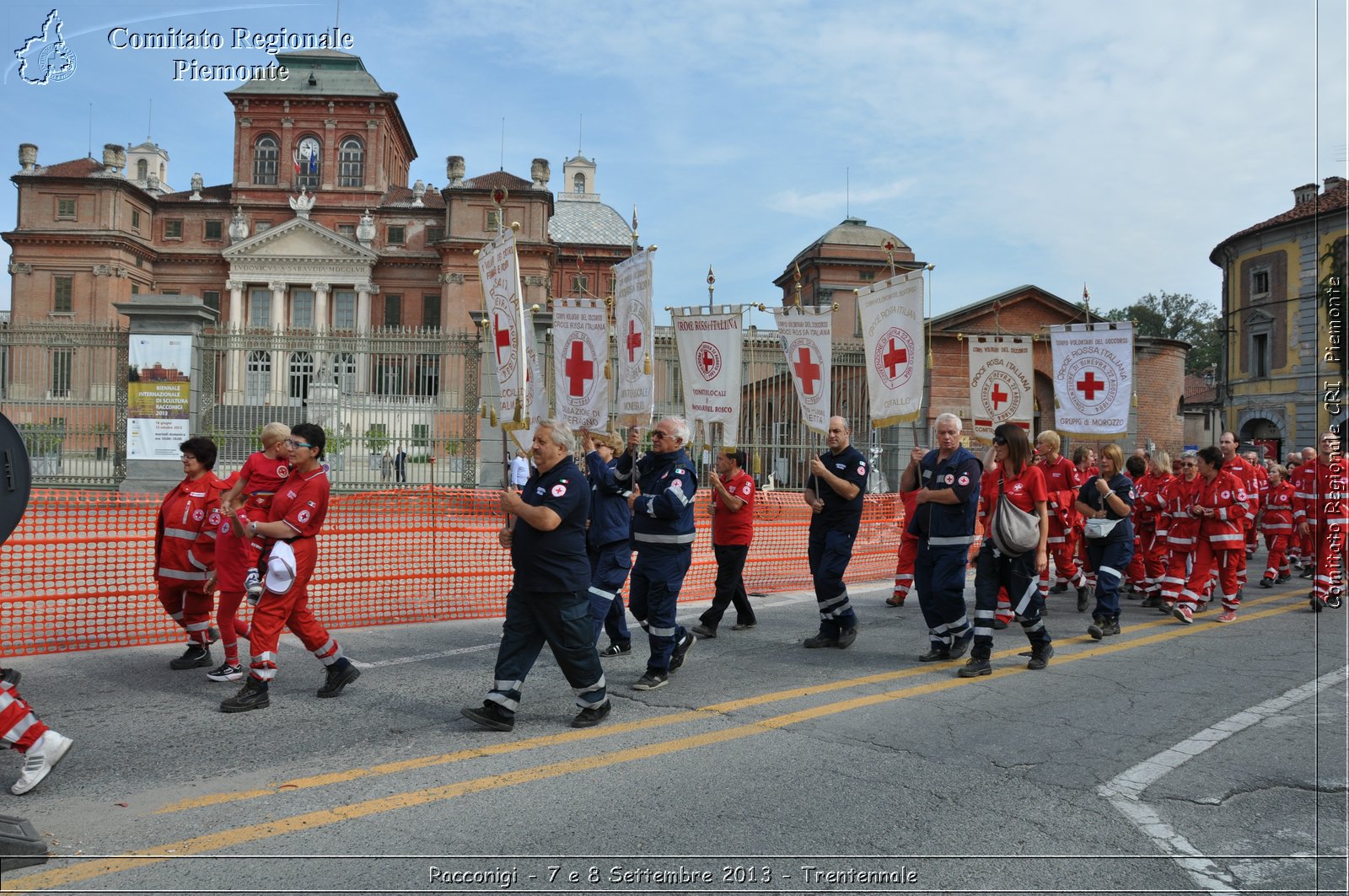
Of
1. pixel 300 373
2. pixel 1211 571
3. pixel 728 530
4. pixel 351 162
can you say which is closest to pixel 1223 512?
pixel 1211 571

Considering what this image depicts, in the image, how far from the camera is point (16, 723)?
13.6ft

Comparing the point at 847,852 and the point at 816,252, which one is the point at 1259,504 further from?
the point at 816,252

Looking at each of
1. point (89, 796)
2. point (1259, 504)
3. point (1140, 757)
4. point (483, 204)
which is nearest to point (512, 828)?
point (89, 796)

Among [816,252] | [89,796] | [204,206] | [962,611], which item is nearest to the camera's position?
[89,796]

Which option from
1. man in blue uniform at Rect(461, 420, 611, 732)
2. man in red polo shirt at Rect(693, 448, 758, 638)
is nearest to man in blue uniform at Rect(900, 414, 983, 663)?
man in red polo shirt at Rect(693, 448, 758, 638)

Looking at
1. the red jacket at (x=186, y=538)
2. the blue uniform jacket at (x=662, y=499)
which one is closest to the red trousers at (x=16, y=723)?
the red jacket at (x=186, y=538)

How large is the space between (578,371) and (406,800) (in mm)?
5330

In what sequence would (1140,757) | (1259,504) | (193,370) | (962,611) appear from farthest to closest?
(193,370) → (1259,504) → (962,611) → (1140,757)

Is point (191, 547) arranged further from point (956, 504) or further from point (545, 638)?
point (956, 504)

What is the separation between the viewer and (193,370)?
17.0m

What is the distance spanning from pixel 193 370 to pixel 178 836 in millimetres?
15043

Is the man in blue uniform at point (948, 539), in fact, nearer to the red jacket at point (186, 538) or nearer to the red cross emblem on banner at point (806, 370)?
the red cross emblem on banner at point (806, 370)

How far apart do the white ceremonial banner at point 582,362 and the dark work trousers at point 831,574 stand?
2231mm

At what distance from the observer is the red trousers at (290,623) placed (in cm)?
578
